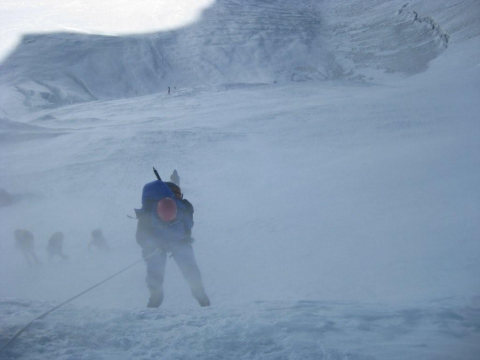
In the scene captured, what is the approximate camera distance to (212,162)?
31.3 ft

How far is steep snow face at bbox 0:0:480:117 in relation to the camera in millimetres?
31250

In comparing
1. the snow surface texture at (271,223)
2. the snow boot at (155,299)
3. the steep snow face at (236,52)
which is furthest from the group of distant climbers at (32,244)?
the steep snow face at (236,52)

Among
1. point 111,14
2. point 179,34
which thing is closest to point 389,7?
point 179,34

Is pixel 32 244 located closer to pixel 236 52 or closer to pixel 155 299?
pixel 155 299

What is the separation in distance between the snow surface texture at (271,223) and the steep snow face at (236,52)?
13.5 m

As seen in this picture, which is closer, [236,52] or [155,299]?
[155,299]

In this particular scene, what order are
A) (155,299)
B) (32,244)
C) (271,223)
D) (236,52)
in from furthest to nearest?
(236,52), (271,223), (32,244), (155,299)

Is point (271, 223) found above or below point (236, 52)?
below

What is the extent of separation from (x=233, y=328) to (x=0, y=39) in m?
47.2

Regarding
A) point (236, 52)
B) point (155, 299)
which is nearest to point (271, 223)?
point (155, 299)

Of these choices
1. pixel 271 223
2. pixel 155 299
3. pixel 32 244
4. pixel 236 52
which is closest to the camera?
pixel 155 299

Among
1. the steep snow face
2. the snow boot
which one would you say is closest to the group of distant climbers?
the snow boot

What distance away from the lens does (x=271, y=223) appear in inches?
243

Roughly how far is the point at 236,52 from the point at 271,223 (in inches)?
1424
